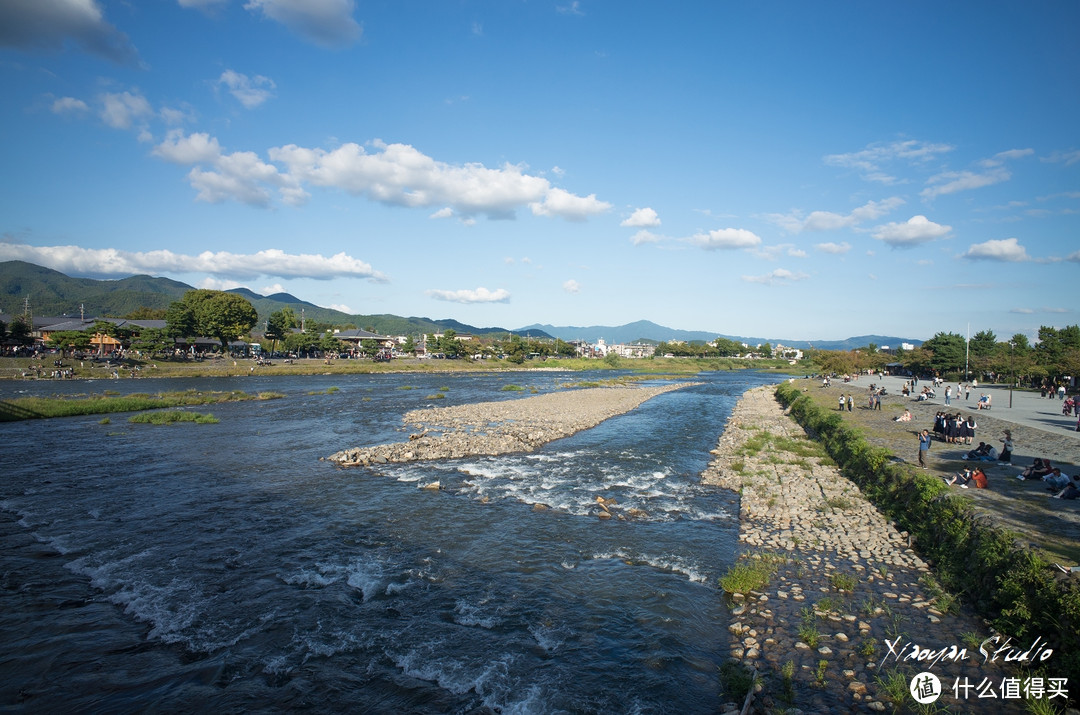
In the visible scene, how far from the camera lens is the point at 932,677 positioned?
730 cm

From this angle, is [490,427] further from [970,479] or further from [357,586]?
[970,479]

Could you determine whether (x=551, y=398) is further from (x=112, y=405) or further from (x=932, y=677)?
(x=932, y=677)

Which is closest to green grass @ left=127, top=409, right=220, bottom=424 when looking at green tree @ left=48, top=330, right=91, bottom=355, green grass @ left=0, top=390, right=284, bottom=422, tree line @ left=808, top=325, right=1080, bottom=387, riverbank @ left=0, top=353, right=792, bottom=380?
green grass @ left=0, top=390, right=284, bottom=422

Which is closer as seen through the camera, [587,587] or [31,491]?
[587,587]

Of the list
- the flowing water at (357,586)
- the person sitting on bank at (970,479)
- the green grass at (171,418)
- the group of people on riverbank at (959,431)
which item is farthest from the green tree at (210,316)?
the person sitting on bank at (970,479)

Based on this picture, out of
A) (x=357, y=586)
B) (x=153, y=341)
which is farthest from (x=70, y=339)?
(x=357, y=586)

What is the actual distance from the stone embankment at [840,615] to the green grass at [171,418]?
30989 millimetres

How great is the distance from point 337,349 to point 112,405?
70.3 m

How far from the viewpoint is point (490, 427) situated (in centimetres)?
2891

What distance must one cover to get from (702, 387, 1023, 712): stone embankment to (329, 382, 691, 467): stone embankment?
41.1 ft

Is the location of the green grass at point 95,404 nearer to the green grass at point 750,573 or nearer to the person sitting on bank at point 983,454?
the green grass at point 750,573

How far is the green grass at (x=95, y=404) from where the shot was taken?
100 feet

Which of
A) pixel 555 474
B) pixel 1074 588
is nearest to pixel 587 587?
pixel 1074 588

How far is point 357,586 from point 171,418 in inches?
1065
